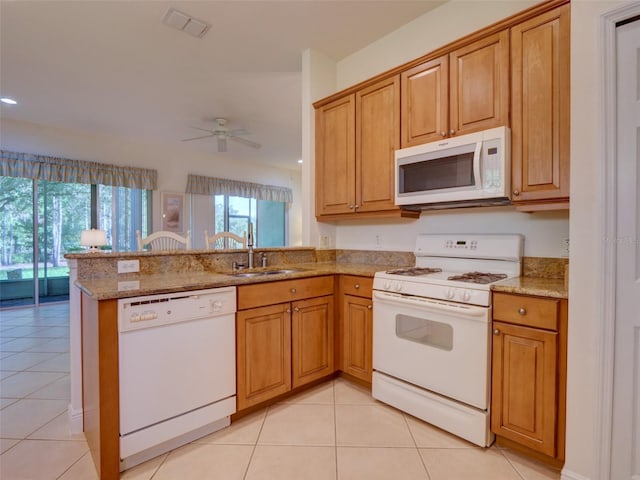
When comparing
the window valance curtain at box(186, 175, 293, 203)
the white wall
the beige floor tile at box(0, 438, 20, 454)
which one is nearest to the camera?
the beige floor tile at box(0, 438, 20, 454)

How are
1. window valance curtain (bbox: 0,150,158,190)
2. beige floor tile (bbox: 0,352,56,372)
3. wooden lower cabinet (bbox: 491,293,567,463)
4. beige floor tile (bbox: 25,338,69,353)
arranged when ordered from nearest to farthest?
wooden lower cabinet (bbox: 491,293,567,463) → beige floor tile (bbox: 0,352,56,372) → beige floor tile (bbox: 25,338,69,353) → window valance curtain (bbox: 0,150,158,190)

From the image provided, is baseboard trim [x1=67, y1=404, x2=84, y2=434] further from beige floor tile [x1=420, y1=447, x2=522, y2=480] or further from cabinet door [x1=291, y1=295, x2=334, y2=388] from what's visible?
beige floor tile [x1=420, y1=447, x2=522, y2=480]

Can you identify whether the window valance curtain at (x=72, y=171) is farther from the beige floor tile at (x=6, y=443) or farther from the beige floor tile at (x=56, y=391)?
the beige floor tile at (x=6, y=443)

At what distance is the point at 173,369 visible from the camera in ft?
5.43

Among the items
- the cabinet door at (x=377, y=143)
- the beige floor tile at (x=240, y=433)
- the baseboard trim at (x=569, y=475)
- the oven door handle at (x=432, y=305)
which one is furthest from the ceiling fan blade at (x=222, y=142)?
the baseboard trim at (x=569, y=475)

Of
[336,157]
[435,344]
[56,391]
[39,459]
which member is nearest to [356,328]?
[435,344]

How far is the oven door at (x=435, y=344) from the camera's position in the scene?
1.68 metres

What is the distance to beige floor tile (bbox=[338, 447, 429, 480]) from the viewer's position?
154cm

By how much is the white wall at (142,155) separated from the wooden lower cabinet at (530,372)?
582 cm

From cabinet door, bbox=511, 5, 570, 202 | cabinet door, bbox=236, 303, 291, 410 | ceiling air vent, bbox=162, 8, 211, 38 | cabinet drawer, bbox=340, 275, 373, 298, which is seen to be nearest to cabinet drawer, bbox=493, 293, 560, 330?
cabinet door, bbox=511, 5, 570, 202

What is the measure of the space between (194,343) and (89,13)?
2.55 metres

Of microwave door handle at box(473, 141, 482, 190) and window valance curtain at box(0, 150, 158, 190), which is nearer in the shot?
microwave door handle at box(473, 141, 482, 190)

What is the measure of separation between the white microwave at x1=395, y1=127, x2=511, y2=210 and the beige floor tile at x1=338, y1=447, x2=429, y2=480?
57.3 inches

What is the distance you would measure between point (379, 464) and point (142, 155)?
603 cm
